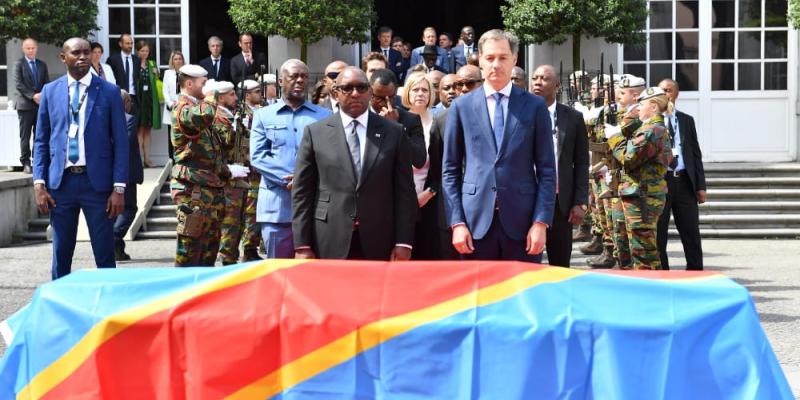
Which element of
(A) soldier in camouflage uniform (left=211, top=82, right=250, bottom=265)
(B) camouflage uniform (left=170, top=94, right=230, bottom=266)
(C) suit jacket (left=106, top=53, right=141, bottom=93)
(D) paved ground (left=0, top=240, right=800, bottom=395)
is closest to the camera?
(D) paved ground (left=0, top=240, right=800, bottom=395)

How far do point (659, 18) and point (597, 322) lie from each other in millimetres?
15725

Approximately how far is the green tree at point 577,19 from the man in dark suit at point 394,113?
31.9ft

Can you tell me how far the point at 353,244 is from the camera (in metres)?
7.34

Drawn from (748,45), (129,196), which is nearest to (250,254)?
(129,196)

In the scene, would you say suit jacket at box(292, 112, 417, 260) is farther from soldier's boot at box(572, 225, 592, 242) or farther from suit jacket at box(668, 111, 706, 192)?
soldier's boot at box(572, 225, 592, 242)

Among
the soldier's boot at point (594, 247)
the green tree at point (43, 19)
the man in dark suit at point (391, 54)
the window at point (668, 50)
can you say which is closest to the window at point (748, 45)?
the window at point (668, 50)

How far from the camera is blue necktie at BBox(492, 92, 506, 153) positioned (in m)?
7.11

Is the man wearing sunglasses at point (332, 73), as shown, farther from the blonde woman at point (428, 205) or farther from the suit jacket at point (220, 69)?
the suit jacket at point (220, 69)

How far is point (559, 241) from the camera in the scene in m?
7.98

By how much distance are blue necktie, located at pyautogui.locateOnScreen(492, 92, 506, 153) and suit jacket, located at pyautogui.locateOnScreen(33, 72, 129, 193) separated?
11.4 feet

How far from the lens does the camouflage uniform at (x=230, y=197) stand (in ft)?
36.3

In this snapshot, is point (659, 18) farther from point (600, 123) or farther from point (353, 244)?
point (353, 244)

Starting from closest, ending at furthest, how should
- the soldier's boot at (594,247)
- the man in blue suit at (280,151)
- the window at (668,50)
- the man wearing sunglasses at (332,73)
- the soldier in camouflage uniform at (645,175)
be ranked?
the man in blue suit at (280,151)
the man wearing sunglasses at (332,73)
the soldier in camouflage uniform at (645,175)
the soldier's boot at (594,247)
the window at (668,50)

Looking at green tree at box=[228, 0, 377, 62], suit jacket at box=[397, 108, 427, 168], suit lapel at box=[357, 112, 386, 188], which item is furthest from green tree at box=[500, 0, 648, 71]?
suit lapel at box=[357, 112, 386, 188]
